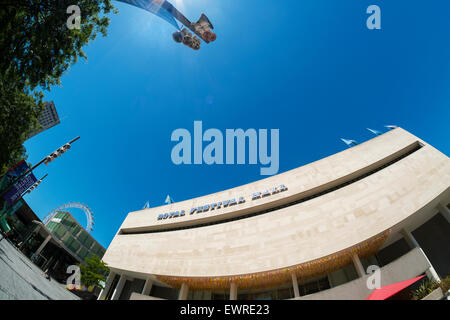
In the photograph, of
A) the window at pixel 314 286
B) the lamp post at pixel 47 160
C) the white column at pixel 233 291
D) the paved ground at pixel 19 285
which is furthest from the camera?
the white column at pixel 233 291

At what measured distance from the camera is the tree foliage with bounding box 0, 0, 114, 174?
9.16 meters

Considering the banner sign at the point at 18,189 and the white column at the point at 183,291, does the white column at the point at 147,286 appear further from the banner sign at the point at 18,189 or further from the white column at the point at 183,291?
the banner sign at the point at 18,189

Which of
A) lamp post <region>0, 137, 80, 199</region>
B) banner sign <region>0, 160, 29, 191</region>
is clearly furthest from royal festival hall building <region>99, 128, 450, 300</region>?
banner sign <region>0, 160, 29, 191</region>

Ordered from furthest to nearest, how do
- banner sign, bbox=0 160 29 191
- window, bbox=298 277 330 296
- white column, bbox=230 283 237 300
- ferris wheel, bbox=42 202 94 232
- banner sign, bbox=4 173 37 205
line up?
ferris wheel, bbox=42 202 94 232 → white column, bbox=230 283 237 300 → window, bbox=298 277 330 296 → banner sign, bbox=4 173 37 205 → banner sign, bbox=0 160 29 191

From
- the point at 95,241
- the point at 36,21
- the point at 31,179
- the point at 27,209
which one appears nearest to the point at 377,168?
the point at 36,21

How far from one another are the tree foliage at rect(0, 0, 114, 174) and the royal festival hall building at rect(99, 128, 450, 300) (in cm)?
1652

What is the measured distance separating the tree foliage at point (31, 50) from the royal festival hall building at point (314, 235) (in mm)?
16516

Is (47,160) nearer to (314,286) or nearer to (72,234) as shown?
(314,286)

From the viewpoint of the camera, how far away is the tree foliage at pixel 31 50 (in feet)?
30.1

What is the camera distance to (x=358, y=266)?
557 inches

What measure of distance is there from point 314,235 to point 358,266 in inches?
137

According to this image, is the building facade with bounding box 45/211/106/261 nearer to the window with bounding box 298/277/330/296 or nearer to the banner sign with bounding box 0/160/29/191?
the banner sign with bounding box 0/160/29/191

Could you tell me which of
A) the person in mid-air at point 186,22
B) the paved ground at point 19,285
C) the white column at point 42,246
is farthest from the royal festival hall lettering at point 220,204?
the white column at point 42,246
